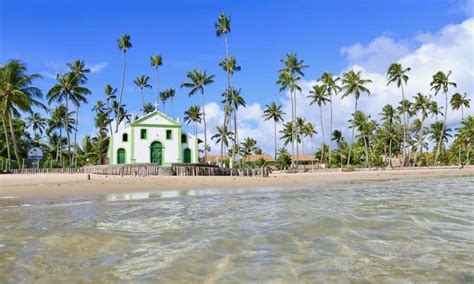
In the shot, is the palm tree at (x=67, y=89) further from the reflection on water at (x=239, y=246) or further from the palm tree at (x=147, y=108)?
the reflection on water at (x=239, y=246)

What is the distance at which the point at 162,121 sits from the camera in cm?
3559

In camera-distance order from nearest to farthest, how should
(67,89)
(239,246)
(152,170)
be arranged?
(239,246)
(152,170)
(67,89)

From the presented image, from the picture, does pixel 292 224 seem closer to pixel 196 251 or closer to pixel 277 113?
pixel 196 251

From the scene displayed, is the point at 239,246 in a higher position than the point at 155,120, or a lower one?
lower

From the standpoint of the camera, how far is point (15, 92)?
3175 centimetres

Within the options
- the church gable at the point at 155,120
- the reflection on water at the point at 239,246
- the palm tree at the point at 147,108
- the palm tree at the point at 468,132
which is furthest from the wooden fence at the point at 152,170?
the palm tree at the point at 468,132

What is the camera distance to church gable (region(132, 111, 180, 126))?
34938 millimetres

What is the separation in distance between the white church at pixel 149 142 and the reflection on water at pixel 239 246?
26.9m

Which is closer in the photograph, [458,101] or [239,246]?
[239,246]

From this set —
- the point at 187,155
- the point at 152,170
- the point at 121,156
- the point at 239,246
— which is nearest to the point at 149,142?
the point at 121,156

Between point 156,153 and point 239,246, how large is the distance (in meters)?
31.1

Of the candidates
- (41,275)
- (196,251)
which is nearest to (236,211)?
(196,251)

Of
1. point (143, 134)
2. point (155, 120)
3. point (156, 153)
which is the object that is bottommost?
point (156, 153)

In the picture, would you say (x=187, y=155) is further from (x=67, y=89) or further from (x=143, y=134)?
(x=67, y=89)
